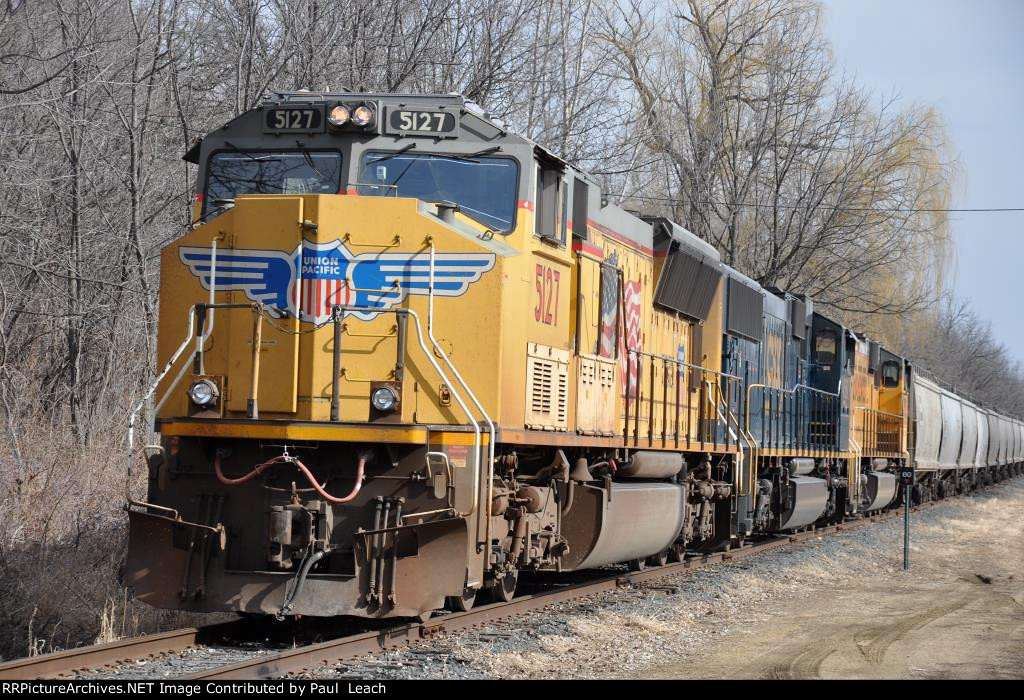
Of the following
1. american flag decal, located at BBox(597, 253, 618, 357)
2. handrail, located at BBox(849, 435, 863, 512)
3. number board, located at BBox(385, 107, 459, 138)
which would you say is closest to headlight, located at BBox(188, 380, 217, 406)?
number board, located at BBox(385, 107, 459, 138)

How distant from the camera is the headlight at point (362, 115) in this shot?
823 centimetres

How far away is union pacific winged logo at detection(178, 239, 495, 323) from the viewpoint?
7762 millimetres

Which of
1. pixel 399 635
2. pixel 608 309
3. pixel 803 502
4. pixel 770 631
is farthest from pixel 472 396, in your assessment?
pixel 803 502

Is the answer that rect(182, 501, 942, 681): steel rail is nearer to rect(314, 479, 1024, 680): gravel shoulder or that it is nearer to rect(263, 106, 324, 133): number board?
rect(314, 479, 1024, 680): gravel shoulder

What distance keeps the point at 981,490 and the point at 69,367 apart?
3515cm

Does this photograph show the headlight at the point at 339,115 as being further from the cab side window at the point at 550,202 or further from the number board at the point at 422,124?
the cab side window at the point at 550,202

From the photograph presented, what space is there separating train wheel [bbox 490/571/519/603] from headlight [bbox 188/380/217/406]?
2.93 meters

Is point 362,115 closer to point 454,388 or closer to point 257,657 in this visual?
point 454,388

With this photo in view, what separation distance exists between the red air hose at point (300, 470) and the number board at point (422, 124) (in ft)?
7.92

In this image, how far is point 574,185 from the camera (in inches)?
368

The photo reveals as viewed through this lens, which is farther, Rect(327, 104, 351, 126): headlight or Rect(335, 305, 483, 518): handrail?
Rect(327, 104, 351, 126): headlight

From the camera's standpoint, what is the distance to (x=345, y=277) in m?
7.79

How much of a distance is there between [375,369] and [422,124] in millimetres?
1871
